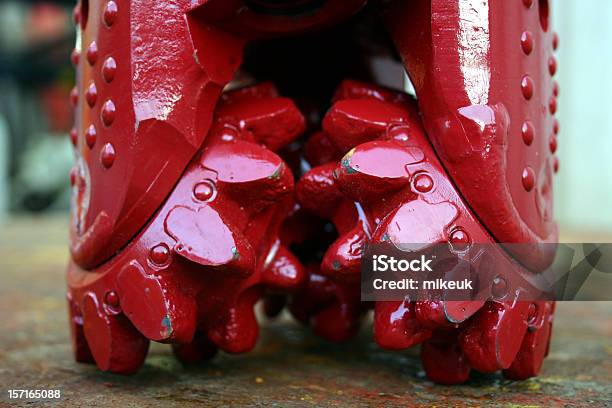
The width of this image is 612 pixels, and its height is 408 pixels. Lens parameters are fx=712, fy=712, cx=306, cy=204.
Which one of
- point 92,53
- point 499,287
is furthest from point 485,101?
point 92,53

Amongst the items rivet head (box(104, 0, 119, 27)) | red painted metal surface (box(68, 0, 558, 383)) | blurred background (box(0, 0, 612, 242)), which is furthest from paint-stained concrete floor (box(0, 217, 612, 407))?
blurred background (box(0, 0, 612, 242))

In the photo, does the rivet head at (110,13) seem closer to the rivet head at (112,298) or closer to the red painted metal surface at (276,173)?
the red painted metal surface at (276,173)

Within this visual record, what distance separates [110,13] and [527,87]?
1.31 ft

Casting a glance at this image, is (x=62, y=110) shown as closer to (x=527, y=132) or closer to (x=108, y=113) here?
(x=108, y=113)

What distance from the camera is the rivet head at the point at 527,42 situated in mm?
668

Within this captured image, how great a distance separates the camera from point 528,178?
659 millimetres

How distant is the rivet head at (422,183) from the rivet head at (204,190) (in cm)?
18

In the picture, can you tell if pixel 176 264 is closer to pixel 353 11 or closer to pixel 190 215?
pixel 190 215

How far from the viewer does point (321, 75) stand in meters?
0.95

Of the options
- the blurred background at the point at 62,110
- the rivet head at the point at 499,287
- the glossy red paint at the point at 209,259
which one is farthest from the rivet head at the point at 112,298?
the blurred background at the point at 62,110

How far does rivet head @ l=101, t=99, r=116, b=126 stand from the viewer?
0.67m

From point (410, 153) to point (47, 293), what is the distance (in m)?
1.07

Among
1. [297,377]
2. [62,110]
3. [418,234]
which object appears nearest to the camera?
[418,234]

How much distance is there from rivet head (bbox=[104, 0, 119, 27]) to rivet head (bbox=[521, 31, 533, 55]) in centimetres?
38
